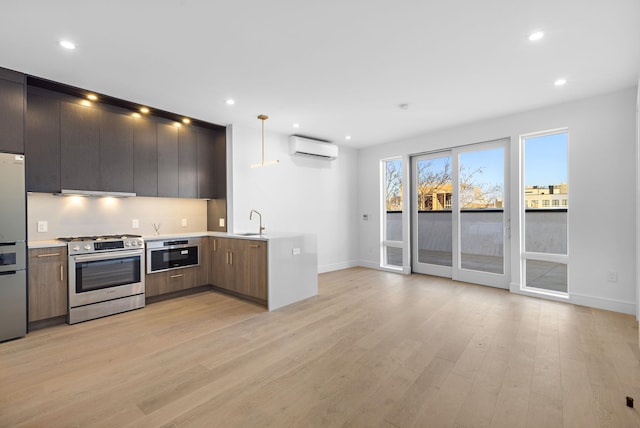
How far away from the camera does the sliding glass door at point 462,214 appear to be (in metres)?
4.64

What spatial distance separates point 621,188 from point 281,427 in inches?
178

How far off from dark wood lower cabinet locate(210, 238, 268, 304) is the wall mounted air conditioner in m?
2.14

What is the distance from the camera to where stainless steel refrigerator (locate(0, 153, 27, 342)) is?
9.09ft

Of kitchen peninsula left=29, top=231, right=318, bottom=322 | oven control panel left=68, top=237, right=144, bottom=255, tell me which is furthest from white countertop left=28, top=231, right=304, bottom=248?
oven control panel left=68, top=237, right=144, bottom=255

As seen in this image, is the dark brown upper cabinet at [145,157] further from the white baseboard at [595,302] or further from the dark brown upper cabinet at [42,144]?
the white baseboard at [595,302]

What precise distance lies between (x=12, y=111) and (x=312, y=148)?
12.9ft

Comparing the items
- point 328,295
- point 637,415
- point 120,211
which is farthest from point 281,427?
point 120,211

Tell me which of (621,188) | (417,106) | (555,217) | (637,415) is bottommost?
(637,415)

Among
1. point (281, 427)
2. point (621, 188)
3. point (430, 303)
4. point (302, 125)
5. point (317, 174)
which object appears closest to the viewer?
point (281, 427)

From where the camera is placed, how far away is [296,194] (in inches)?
217

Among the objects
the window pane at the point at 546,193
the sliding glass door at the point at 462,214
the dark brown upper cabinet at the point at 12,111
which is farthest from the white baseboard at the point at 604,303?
the dark brown upper cabinet at the point at 12,111

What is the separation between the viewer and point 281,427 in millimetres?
1649

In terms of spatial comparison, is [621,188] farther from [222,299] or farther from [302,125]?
[222,299]

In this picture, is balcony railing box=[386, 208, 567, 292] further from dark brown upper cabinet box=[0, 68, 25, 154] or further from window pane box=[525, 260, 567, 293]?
dark brown upper cabinet box=[0, 68, 25, 154]
